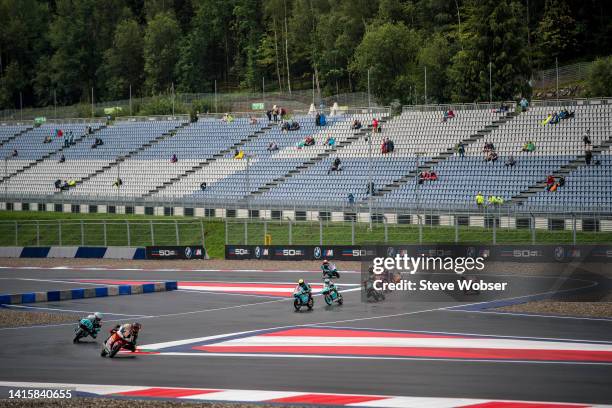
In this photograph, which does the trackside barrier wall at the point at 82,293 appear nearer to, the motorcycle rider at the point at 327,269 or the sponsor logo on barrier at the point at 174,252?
the motorcycle rider at the point at 327,269

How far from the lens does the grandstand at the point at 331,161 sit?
5503 centimetres

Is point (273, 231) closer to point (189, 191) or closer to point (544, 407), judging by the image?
point (189, 191)

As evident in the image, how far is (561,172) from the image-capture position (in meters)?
54.7

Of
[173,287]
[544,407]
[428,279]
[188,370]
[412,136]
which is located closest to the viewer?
[544,407]

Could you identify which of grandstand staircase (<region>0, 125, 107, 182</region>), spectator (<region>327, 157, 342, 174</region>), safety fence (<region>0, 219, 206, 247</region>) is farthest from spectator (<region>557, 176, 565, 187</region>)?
grandstand staircase (<region>0, 125, 107, 182</region>)

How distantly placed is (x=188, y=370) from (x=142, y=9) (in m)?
120

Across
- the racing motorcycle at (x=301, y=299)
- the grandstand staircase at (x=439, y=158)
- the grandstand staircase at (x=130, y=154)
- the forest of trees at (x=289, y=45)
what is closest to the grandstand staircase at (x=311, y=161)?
the grandstand staircase at (x=439, y=158)

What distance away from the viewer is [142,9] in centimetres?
13475

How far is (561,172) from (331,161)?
16535 mm

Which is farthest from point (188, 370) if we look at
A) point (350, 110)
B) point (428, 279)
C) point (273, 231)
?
point (350, 110)

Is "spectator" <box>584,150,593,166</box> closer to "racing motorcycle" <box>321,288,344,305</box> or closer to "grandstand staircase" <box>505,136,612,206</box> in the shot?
"grandstand staircase" <box>505,136,612,206</box>

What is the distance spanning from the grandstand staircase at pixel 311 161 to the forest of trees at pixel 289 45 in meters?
13.9

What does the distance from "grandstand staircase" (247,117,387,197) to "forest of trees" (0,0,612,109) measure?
1392cm

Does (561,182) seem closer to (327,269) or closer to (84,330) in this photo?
(327,269)
